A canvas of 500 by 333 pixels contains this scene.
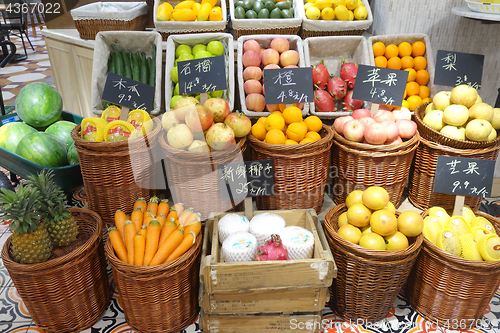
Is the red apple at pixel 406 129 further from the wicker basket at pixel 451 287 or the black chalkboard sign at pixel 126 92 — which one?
the black chalkboard sign at pixel 126 92

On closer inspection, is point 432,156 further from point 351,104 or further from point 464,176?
point 351,104

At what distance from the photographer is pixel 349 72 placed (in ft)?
A: 6.60

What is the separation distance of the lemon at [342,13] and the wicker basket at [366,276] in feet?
4.45

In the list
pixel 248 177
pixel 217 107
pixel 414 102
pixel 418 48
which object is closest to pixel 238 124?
pixel 217 107

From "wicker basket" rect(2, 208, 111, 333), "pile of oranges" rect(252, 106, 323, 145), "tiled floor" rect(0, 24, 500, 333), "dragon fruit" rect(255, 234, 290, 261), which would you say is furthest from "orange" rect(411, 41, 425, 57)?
"wicker basket" rect(2, 208, 111, 333)

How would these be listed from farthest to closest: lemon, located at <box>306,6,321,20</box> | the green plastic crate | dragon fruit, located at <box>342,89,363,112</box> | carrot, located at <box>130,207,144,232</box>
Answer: lemon, located at <box>306,6,321,20</box>, dragon fruit, located at <box>342,89,363,112</box>, the green plastic crate, carrot, located at <box>130,207,144,232</box>

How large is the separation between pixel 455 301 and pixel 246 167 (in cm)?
98

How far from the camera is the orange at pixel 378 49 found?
6.72 feet

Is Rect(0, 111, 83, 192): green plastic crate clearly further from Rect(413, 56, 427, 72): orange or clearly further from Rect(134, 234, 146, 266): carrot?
Rect(413, 56, 427, 72): orange

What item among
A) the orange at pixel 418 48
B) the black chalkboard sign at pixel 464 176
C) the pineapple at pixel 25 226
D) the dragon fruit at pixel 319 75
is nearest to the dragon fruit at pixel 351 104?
the dragon fruit at pixel 319 75

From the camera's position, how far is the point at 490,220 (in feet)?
5.01

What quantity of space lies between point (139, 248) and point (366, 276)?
2.83 feet

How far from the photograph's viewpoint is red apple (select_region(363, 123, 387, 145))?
1.48 metres

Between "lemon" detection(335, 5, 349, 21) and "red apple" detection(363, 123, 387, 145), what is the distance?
980mm
